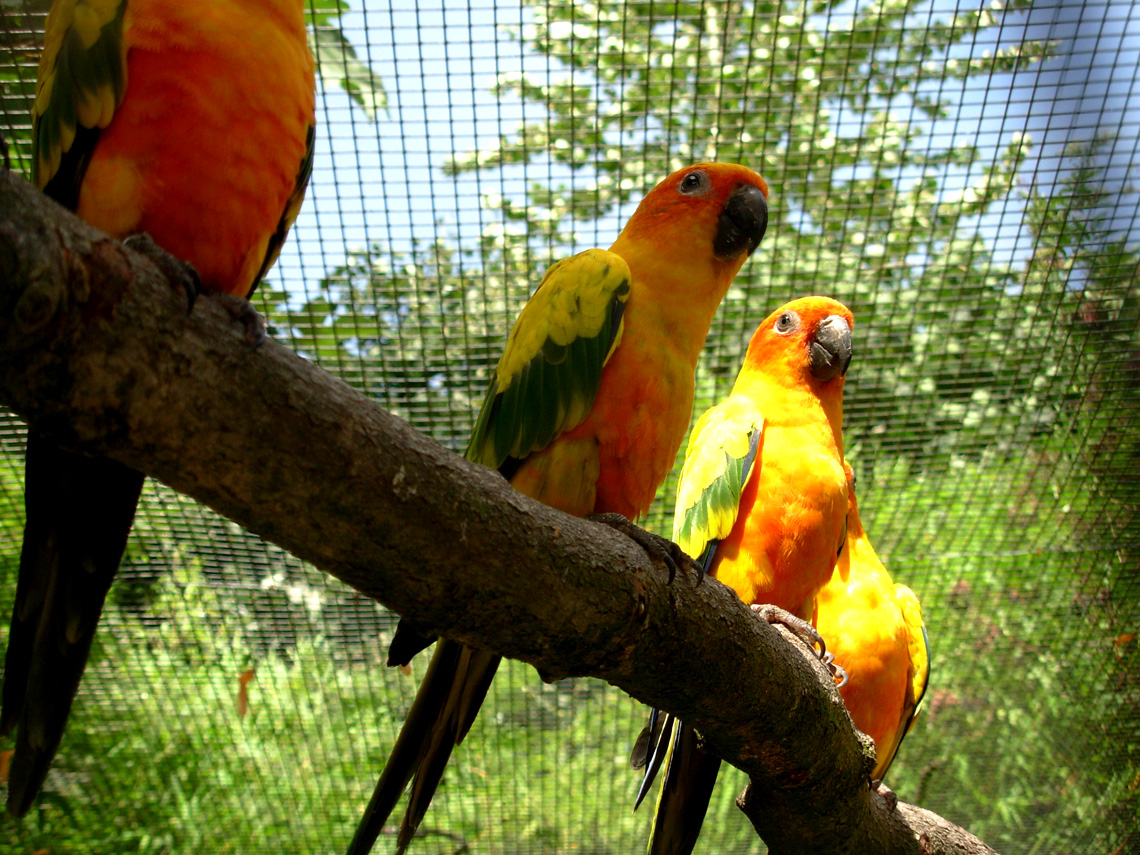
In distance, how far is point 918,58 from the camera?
319 cm

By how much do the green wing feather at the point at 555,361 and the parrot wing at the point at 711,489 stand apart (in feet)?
2.34

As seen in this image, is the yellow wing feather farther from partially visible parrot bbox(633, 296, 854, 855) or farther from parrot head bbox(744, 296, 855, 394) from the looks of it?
parrot head bbox(744, 296, 855, 394)

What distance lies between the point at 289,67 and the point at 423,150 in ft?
5.46

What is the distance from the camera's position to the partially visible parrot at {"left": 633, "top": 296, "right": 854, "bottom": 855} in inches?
87.0

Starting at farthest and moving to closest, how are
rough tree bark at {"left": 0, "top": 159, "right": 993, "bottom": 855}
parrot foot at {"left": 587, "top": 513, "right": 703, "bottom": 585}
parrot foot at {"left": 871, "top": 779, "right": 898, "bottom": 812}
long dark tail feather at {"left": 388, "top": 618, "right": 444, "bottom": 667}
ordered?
parrot foot at {"left": 871, "top": 779, "right": 898, "bottom": 812}, long dark tail feather at {"left": 388, "top": 618, "right": 444, "bottom": 667}, parrot foot at {"left": 587, "top": 513, "right": 703, "bottom": 585}, rough tree bark at {"left": 0, "top": 159, "right": 993, "bottom": 855}

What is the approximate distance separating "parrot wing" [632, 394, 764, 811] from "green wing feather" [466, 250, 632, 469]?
713mm

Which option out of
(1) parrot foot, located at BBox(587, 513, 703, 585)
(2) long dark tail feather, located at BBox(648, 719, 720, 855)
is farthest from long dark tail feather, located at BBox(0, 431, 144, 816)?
(2) long dark tail feather, located at BBox(648, 719, 720, 855)

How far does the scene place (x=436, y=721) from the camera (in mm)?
1818

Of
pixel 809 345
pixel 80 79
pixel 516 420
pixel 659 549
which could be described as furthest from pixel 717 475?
pixel 80 79

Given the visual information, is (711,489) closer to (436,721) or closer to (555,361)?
(555,361)

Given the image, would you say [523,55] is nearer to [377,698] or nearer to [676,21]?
[676,21]

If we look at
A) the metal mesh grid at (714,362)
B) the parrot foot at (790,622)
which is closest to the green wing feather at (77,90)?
the metal mesh grid at (714,362)

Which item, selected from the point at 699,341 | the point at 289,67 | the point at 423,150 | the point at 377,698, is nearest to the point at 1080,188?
the point at 699,341

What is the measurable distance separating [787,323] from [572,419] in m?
1.22
